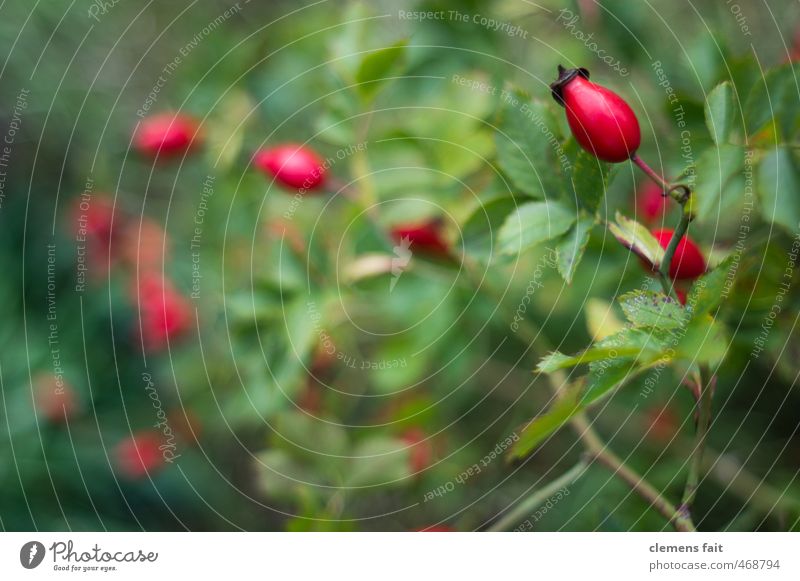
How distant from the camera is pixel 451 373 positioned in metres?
0.86

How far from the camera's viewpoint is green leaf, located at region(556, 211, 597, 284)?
563 millimetres

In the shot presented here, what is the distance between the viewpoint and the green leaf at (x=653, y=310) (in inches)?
21.6

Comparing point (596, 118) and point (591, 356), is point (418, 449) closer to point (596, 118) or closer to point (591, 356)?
point (591, 356)

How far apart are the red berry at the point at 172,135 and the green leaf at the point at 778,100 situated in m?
0.66

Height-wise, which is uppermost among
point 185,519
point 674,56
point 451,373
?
point 674,56

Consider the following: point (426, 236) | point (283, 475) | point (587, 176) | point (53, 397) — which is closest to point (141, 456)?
point (53, 397)

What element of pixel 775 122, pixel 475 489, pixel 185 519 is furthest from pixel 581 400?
pixel 185 519

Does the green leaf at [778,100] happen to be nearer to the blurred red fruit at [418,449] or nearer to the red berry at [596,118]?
the red berry at [596,118]

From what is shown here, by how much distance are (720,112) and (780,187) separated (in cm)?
8

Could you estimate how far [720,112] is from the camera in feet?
1.85

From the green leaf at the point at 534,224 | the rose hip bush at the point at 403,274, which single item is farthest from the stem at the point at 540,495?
the green leaf at the point at 534,224

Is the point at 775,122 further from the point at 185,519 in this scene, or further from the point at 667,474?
the point at 185,519

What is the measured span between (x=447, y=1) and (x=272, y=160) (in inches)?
10.0

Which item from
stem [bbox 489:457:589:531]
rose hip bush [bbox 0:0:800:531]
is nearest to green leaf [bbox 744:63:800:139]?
rose hip bush [bbox 0:0:800:531]
